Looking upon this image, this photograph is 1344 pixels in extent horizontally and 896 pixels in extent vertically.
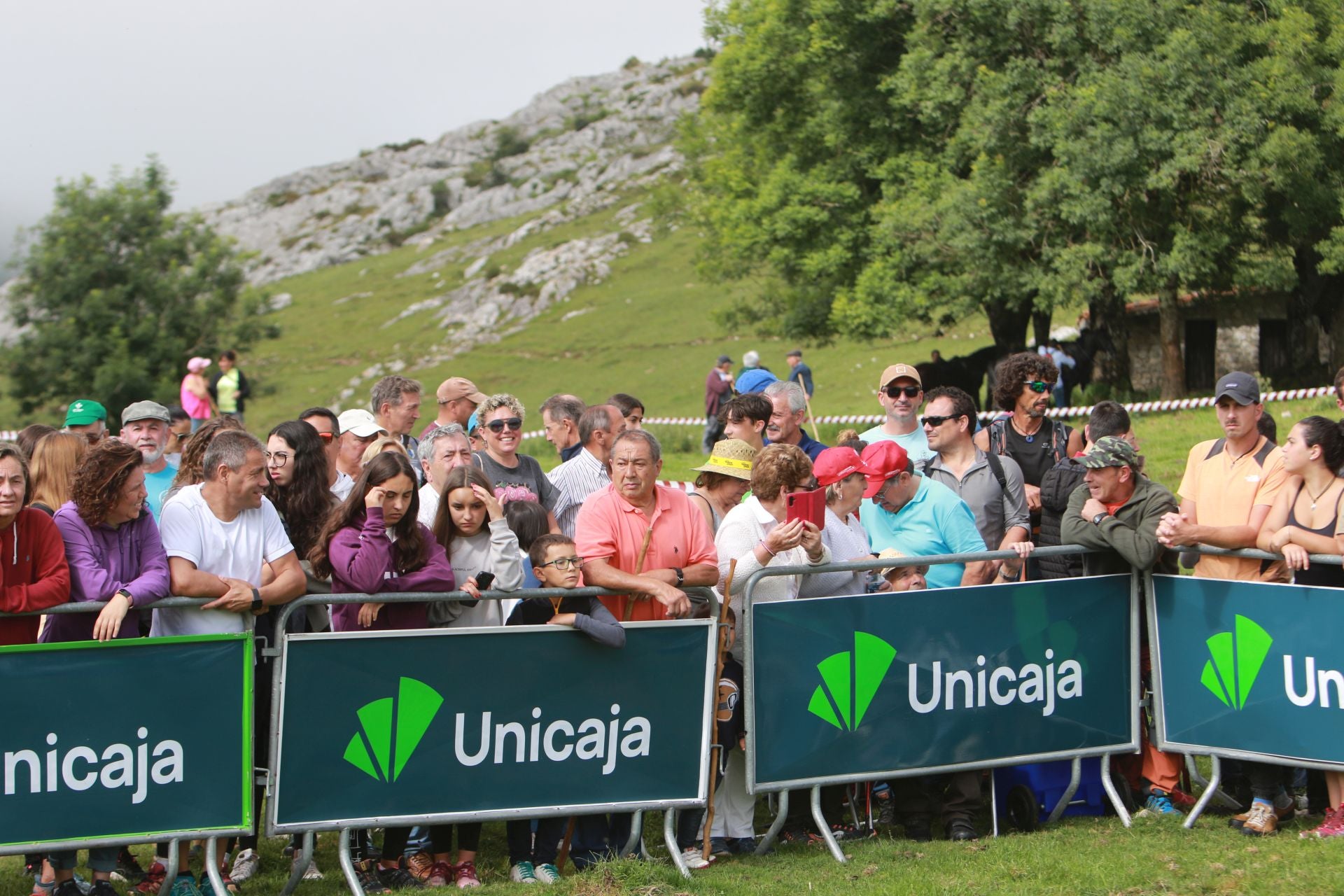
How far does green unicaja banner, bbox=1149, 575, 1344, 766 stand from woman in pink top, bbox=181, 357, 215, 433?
1779 centimetres

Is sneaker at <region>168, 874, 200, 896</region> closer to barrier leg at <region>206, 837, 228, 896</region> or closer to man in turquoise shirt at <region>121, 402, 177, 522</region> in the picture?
barrier leg at <region>206, 837, 228, 896</region>

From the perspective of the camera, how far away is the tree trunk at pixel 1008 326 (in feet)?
102

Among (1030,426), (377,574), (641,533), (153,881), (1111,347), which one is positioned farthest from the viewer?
(1111,347)

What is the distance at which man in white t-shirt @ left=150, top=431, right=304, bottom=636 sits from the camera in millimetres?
5551

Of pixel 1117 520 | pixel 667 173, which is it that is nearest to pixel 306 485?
pixel 1117 520

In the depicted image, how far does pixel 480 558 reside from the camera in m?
6.05

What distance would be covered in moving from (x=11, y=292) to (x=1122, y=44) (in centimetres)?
3299

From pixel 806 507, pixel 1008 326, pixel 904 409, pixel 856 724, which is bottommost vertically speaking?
pixel 856 724

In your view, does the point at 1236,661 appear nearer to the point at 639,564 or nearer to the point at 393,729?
the point at 639,564

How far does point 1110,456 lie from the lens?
669 centimetres

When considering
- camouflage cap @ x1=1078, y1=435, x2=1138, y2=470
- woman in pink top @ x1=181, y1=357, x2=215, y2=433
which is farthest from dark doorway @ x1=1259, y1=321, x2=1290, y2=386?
camouflage cap @ x1=1078, y1=435, x2=1138, y2=470

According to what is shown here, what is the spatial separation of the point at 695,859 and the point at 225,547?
2.60 m

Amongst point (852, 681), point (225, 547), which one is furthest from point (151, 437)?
point (852, 681)

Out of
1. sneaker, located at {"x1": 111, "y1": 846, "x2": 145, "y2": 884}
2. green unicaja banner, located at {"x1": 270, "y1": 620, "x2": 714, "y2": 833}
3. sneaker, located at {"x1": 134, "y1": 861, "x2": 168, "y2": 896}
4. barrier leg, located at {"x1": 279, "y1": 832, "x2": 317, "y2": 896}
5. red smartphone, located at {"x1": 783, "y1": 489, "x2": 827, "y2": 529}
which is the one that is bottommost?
sneaker, located at {"x1": 111, "y1": 846, "x2": 145, "y2": 884}
